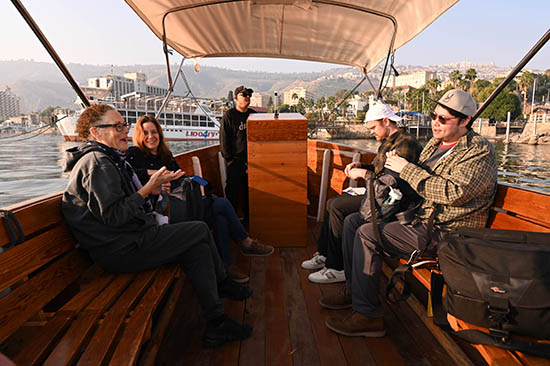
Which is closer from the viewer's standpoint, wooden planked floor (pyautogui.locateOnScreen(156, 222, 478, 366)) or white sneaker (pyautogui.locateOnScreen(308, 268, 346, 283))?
wooden planked floor (pyautogui.locateOnScreen(156, 222, 478, 366))

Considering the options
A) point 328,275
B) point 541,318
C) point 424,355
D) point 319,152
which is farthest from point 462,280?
point 319,152

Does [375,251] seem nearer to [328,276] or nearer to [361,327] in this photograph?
[361,327]

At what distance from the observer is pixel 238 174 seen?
439 centimetres

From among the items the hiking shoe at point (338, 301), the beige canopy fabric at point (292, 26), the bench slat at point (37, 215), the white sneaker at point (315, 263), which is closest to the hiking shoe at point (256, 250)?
the white sneaker at point (315, 263)

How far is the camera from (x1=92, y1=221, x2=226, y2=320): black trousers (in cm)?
191

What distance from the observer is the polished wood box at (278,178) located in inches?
134

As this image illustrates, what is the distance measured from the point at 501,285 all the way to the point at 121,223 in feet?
5.45

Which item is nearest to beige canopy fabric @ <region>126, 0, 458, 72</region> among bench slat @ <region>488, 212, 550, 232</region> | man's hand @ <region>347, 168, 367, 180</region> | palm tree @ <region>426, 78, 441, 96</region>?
man's hand @ <region>347, 168, 367, 180</region>

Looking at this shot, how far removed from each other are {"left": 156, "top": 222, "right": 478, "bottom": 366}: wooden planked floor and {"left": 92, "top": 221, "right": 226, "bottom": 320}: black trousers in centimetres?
24

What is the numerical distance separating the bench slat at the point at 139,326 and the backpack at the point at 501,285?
1.24 m

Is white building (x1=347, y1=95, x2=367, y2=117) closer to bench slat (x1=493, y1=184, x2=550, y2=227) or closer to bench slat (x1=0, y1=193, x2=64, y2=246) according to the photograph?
bench slat (x1=493, y1=184, x2=550, y2=227)

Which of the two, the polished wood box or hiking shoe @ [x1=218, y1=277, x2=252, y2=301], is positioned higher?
the polished wood box

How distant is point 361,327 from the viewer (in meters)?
2.10

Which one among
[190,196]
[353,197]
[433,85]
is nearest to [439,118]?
[353,197]
